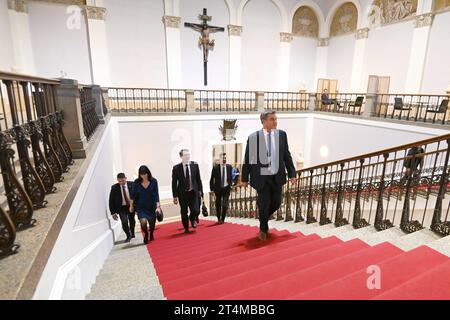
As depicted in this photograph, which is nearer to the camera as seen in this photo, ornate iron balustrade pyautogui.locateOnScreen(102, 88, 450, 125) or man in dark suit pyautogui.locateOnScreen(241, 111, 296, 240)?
man in dark suit pyautogui.locateOnScreen(241, 111, 296, 240)

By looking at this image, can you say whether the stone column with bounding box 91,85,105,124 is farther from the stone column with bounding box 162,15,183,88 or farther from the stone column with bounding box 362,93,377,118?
the stone column with bounding box 362,93,377,118

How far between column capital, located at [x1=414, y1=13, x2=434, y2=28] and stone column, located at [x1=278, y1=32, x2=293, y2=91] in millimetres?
5732

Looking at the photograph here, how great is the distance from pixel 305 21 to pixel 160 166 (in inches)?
459

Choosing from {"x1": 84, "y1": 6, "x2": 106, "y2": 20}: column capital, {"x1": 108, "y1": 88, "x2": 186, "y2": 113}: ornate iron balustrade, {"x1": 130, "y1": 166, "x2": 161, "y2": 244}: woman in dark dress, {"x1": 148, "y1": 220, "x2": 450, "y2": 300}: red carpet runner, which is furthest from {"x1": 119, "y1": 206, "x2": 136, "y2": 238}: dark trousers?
{"x1": 84, "y1": 6, "x2": 106, "y2": 20}: column capital

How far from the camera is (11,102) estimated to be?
1.86 m

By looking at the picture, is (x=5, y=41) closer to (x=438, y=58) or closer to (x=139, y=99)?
(x=139, y=99)

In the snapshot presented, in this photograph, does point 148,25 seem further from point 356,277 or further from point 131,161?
point 356,277

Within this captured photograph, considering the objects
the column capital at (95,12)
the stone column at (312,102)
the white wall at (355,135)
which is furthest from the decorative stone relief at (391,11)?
the column capital at (95,12)

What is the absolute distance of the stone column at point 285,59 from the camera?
14.6 metres

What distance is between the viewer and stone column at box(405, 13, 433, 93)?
10.7 metres

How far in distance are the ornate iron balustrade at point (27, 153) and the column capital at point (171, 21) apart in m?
10.6

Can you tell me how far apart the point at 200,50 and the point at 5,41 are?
24.8ft

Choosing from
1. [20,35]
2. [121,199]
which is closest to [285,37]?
[20,35]
